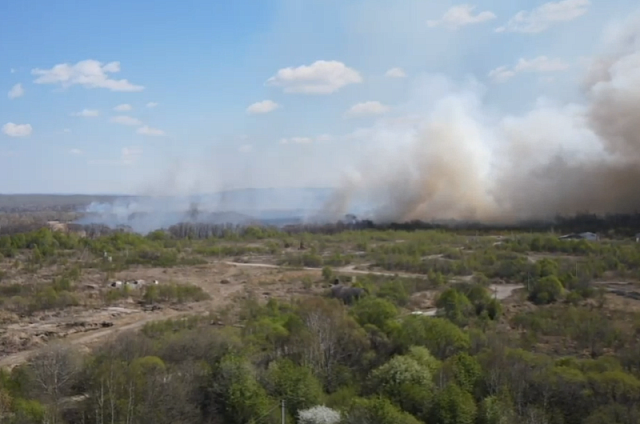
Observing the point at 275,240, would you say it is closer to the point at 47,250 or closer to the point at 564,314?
the point at 47,250

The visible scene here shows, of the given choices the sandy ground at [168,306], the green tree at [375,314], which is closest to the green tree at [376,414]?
the green tree at [375,314]

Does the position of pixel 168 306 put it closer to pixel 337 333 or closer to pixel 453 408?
pixel 337 333

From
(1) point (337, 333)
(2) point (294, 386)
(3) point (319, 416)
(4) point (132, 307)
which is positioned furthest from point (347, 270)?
(3) point (319, 416)

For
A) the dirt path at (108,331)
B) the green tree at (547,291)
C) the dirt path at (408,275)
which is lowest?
the dirt path at (108,331)

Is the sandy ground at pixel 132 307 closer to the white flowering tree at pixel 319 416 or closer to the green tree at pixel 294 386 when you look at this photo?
the green tree at pixel 294 386

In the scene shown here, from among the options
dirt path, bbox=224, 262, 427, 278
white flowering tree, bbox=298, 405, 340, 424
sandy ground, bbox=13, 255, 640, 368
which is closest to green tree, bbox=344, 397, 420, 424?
white flowering tree, bbox=298, 405, 340, 424

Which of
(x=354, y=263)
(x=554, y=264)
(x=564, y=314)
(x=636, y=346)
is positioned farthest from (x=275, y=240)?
(x=636, y=346)

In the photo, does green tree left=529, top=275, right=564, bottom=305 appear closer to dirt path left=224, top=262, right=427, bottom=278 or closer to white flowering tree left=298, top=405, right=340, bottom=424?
dirt path left=224, top=262, right=427, bottom=278
